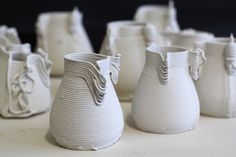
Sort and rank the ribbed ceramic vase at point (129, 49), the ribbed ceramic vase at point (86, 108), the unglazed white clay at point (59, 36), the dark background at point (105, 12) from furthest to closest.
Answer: the dark background at point (105, 12), the unglazed white clay at point (59, 36), the ribbed ceramic vase at point (129, 49), the ribbed ceramic vase at point (86, 108)

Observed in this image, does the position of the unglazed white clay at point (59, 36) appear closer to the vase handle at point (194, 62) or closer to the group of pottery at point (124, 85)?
the group of pottery at point (124, 85)

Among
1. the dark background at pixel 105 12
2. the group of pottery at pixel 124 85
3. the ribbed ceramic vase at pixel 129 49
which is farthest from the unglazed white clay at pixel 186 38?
the dark background at pixel 105 12

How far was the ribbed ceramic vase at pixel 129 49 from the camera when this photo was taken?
43.9 inches

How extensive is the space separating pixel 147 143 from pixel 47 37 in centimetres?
56

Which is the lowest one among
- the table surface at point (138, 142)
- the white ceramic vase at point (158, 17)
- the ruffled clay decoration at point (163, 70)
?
the table surface at point (138, 142)

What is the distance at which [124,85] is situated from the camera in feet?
3.67

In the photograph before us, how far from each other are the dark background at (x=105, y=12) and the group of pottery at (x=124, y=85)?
531 millimetres

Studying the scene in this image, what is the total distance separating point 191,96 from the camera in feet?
3.02

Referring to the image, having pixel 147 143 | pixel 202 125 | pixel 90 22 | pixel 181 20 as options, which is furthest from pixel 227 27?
pixel 147 143

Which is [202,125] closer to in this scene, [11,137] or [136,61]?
[136,61]

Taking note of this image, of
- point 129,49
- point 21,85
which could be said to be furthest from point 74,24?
point 21,85

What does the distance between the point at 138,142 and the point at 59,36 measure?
0.53m

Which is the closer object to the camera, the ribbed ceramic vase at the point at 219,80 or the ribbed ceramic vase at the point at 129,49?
the ribbed ceramic vase at the point at 219,80

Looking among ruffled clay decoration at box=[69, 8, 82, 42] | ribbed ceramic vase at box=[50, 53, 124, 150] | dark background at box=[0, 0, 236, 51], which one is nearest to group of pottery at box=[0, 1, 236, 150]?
ribbed ceramic vase at box=[50, 53, 124, 150]
